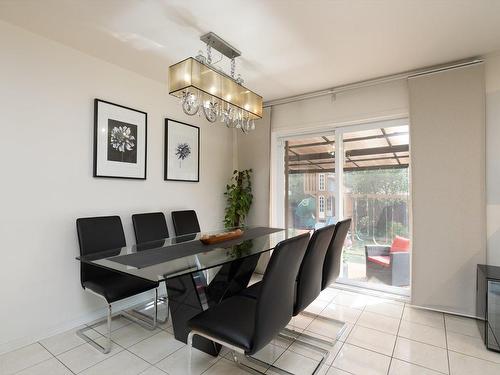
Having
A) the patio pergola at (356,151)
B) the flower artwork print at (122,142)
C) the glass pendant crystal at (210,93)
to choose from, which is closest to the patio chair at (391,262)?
the patio pergola at (356,151)

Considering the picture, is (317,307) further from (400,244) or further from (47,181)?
(47,181)

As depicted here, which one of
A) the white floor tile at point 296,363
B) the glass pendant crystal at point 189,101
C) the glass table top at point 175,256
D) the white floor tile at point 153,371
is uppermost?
the glass pendant crystal at point 189,101

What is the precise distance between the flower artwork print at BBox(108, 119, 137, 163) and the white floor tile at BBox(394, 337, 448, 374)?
9.82 ft

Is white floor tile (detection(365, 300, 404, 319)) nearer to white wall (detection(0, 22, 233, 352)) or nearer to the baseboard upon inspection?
the baseboard

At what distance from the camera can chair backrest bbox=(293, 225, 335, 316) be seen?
1818 millimetres

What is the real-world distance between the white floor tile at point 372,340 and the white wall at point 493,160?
128 cm

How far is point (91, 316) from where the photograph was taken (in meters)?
2.58

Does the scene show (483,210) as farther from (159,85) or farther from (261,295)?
(159,85)

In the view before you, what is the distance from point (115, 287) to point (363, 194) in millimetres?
2887

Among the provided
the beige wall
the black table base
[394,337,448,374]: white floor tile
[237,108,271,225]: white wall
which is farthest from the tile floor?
the beige wall

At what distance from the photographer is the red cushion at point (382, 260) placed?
10.7 ft

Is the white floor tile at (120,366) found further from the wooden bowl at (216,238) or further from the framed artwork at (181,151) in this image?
the framed artwork at (181,151)

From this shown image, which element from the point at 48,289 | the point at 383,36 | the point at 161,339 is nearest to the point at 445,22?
the point at 383,36

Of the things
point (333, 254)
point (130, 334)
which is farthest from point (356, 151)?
point (130, 334)
